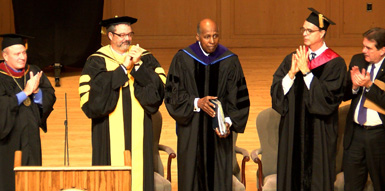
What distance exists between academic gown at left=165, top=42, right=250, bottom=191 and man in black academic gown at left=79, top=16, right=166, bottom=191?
194 millimetres

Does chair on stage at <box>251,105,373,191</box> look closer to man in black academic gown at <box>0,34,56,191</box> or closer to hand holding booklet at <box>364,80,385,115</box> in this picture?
hand holding booklet at <box>364,80,385,115</box>

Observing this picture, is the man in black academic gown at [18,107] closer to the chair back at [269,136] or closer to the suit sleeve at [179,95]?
the suit sleeve at [179,95]

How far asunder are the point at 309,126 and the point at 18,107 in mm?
2449

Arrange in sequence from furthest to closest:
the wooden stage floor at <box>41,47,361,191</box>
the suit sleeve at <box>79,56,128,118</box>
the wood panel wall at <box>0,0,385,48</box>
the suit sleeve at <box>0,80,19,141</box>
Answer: the wood panel wall at <box>0,0,385,48</box>, the wooden stage floor at <box>41,47,361,191</box>, the suit sleeve at <box>79,56,128,118</box>, the suit sleeve at <box>0,80,19,141</box>

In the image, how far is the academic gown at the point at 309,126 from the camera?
615 centimetres

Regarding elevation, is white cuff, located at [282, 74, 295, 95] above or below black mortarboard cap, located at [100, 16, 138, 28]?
below

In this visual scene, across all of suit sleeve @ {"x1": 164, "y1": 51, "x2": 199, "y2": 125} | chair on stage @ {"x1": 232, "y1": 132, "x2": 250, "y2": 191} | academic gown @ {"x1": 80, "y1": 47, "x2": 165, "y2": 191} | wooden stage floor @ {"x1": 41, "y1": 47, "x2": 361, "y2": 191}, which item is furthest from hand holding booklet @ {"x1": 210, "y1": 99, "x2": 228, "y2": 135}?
wooden stage floor @ {"x1": 41, "y1": 47, "x2": 361, "y2": 191}

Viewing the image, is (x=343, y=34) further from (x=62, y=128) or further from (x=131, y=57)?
(x=131, y=57)

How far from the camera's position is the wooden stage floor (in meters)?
7.94

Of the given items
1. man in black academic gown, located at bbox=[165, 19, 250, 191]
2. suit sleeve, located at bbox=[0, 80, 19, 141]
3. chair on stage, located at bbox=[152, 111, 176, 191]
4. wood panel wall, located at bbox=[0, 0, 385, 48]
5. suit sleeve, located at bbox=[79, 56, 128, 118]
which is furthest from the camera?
wood panel wall, located at bbox=[0, 0, 385, 48]

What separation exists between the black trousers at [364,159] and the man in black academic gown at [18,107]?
2.58m

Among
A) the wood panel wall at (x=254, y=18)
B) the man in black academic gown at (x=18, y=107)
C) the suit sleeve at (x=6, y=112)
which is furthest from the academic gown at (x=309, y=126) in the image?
the wood panel wall at (x=254, y=18)

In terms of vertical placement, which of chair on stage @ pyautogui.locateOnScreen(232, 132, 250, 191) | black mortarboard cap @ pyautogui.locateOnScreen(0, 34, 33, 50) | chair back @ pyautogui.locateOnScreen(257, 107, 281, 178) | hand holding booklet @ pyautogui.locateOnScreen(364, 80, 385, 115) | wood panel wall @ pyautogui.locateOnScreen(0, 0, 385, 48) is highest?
wood panel wall @ pyautogui.locateOnScreen(0, 0, 385, 48)

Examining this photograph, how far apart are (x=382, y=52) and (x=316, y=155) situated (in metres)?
1.03
